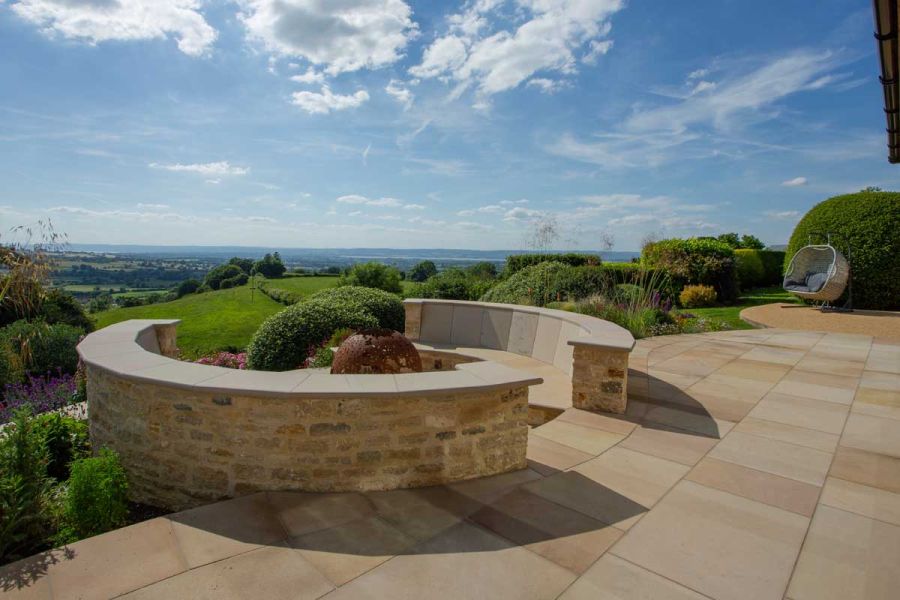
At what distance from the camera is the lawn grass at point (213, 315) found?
15555 mm

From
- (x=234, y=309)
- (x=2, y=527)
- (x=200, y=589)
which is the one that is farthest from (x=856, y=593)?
(x=234, y=309)

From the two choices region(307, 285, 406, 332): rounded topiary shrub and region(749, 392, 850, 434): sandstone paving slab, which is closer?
region(749, 392, 850, 434): sandstone paving slab

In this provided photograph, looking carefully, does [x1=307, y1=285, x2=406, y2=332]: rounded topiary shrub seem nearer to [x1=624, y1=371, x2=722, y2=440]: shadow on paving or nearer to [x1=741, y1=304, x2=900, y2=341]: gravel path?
[x1=624, y1=371, x2=722, y2=440]: shadow on paving

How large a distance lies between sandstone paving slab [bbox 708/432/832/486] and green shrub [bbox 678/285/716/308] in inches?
443

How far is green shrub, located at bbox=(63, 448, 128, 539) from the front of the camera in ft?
9.64

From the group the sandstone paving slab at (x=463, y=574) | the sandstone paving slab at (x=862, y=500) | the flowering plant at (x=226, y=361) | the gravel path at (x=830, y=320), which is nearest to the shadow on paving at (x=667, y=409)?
the sandstone paving slab at (x=862, y=500)

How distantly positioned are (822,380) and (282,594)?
7.25m

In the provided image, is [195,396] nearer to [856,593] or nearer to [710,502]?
[710,502]

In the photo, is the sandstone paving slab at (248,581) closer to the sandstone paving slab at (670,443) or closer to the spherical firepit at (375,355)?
the spherical firepit at (375,355)

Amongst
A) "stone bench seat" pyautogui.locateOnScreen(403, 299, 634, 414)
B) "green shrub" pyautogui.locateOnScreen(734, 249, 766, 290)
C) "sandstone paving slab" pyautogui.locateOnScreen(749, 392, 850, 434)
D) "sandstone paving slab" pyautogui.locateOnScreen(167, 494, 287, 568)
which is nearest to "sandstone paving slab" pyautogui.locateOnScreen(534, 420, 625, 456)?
"stone bench seat" pyautogui.locateOnScreen(403, 299, 634, 414)

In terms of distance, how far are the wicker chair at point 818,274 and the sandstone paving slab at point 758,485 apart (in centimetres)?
1119

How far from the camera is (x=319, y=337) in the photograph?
7719 mm

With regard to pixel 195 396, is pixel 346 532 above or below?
below

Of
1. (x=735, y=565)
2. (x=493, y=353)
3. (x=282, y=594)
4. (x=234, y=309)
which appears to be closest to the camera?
(x=282, y=594)
